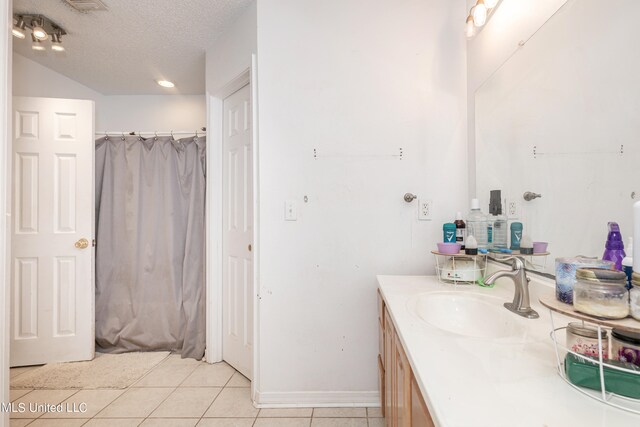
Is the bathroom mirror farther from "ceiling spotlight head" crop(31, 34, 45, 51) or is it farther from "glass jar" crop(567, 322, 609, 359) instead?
"ceiling spotlight head" crop(31, 34, 45, 51)

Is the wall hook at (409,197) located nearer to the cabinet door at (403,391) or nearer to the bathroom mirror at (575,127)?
the bathroom mirror at (575,127)

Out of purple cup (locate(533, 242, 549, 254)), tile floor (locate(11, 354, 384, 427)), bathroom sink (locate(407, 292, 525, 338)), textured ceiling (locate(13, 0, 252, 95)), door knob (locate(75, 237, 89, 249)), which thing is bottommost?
tile floor (locate(11, 354, 384, 427))

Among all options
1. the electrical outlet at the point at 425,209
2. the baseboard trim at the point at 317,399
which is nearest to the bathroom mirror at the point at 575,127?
the electrical outlet at the point at 425,209

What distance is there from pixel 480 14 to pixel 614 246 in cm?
125

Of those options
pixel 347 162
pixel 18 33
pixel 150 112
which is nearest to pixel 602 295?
pixel 347 162

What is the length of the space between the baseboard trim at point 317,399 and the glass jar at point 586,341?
4.36 feet

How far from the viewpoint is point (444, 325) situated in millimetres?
1106

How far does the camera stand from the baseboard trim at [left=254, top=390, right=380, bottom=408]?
164 cm

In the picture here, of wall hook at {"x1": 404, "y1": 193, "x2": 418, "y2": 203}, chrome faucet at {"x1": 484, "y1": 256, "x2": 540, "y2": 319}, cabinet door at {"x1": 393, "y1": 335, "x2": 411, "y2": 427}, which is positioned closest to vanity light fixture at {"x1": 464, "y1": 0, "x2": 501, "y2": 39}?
wall hook at {"x1": 404, "y1": 193, "x2": 418, "y2": 203}

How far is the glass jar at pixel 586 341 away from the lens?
1.84ft

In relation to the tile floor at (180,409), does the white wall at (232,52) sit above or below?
above

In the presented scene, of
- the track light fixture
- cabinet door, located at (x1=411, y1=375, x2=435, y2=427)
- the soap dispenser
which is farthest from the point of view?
the track light fixture

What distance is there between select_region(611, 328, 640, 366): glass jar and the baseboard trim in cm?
137

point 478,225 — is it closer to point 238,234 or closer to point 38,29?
point 238,234
